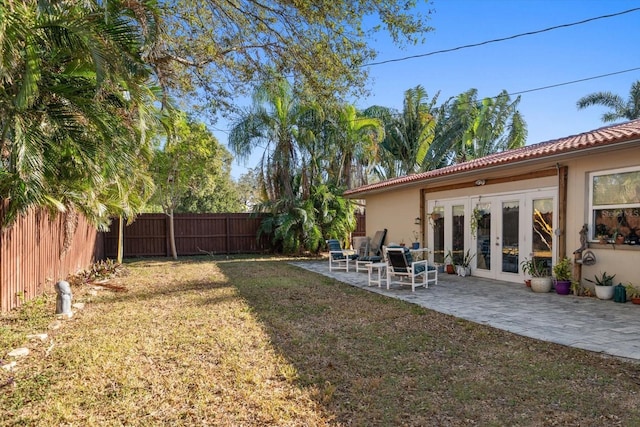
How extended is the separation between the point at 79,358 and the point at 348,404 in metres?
3.12

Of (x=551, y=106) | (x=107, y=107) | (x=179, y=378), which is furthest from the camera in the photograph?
(x=551, y=106)

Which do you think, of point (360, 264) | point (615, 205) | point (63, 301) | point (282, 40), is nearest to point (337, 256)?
point (360, 264)

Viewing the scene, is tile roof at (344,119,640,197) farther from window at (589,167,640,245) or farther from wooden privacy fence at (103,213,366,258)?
wooden privacy fence at (103,213,366,258)

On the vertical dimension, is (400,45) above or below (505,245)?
above

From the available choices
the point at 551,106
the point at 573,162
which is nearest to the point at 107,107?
the point at 573,162

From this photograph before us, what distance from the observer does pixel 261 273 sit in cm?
1183

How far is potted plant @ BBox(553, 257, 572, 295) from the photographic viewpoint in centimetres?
820

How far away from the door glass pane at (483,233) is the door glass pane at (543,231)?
1328 millimetres

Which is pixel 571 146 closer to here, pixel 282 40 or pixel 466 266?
pixel 466 266

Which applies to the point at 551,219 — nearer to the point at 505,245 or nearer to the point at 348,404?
the point at 505,245

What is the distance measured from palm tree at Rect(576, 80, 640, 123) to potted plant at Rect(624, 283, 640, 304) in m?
18.2

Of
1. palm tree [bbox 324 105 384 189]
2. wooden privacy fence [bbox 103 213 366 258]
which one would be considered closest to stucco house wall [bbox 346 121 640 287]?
palm tree [bbox 324 105 384 189]

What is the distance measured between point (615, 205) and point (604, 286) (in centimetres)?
152

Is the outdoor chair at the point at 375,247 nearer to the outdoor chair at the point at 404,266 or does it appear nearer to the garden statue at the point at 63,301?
the outdoor chair at the point at 404,266
